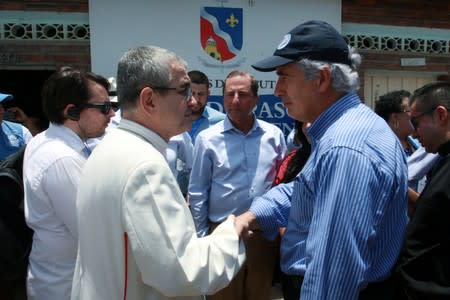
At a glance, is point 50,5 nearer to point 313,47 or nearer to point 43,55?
point 43,55

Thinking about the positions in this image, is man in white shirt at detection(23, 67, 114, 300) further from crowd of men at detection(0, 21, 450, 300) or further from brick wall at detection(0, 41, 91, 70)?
brick wall at detection(0, 41, 91, 70)

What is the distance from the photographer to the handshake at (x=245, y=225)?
1699 mm

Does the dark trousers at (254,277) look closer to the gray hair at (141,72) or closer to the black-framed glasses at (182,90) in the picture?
the black-framed glasses at (182,90)

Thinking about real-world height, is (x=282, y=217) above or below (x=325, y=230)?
below

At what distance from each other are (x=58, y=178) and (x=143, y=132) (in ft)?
2.40

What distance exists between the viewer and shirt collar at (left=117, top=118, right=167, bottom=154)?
1.52 meters

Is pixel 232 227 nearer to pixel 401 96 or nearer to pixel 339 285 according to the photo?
pixel 339 285

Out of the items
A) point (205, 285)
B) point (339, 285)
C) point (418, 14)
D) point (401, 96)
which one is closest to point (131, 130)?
point (205, 285)

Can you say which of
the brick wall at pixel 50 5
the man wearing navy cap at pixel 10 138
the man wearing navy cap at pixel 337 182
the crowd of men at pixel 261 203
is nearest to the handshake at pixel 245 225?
the crowd of men at pixel 261 203

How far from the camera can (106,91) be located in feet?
7.92

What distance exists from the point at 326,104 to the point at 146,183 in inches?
28.9

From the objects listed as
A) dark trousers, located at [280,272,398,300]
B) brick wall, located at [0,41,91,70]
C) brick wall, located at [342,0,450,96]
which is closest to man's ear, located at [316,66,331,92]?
dark trousers, located at [280,272,398,300]

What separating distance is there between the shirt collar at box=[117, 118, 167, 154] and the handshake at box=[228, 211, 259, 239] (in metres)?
0.41

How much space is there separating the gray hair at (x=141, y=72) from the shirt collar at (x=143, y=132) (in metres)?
0.06
